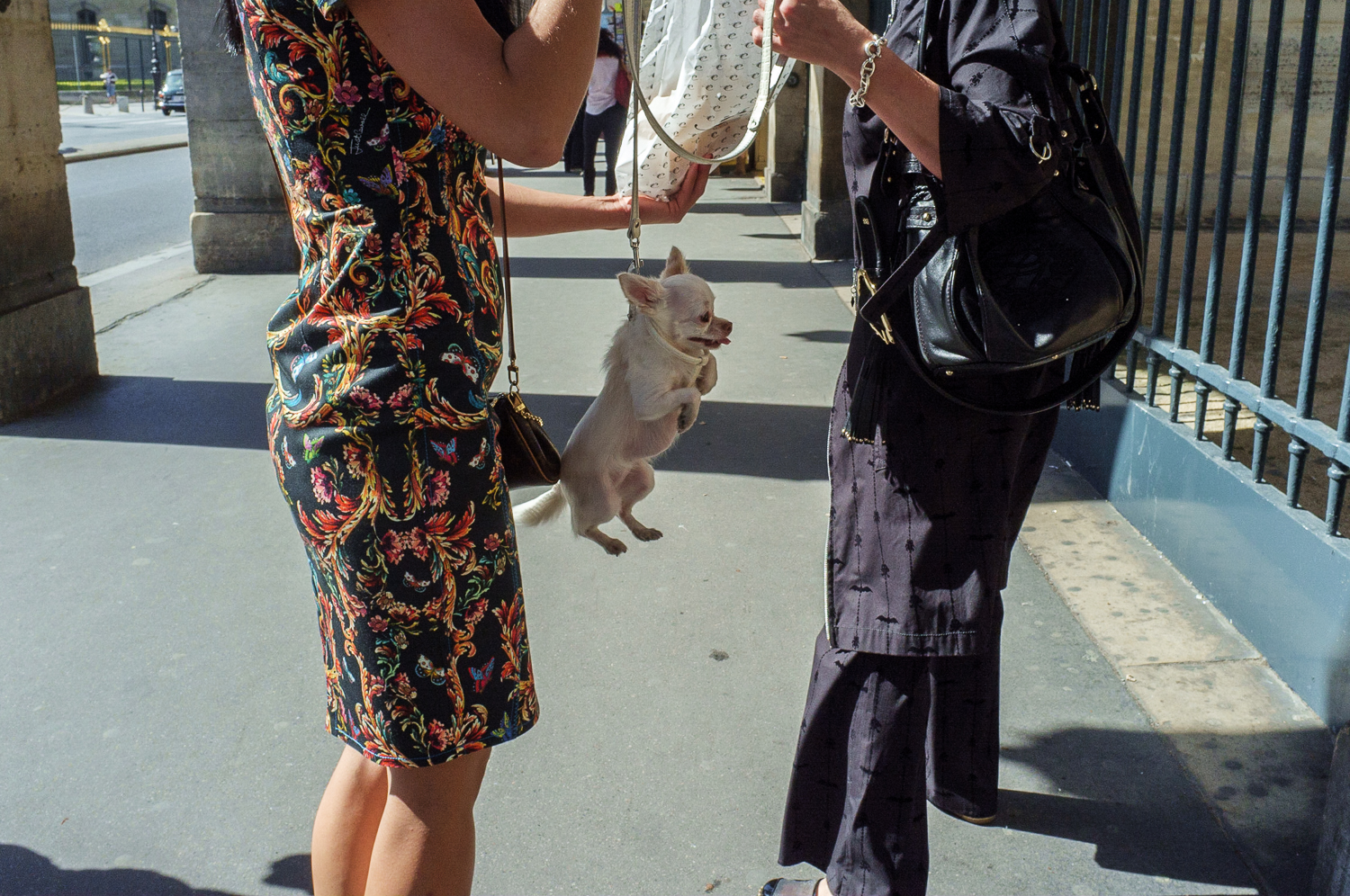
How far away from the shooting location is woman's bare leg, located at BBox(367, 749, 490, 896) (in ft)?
5.49

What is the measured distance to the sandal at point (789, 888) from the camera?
2361 millimetres

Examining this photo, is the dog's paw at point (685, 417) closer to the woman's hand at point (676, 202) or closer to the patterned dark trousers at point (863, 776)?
the woman's hand at point (676, 202)

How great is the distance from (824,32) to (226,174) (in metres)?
9.54

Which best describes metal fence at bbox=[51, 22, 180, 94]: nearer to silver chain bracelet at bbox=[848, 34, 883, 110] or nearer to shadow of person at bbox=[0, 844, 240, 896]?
shadow of person at bbox=[0, 844, 240, 896]

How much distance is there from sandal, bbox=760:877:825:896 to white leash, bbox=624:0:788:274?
1348 millimetres

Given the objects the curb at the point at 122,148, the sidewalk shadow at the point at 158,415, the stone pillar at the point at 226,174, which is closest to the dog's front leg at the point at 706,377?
the sidewalk shadow at the point at 158,415

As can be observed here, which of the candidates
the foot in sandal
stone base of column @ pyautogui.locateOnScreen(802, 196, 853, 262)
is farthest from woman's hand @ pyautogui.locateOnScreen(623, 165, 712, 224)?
stone base of column @ pyautogui.locateOnScreen(802, 196, 853, 262)

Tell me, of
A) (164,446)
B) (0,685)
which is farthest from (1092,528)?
(164,446)

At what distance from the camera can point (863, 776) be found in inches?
83.4

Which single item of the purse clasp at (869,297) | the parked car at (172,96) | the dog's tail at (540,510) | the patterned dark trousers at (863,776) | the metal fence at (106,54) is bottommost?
the patterned dark trousers at (863,776)

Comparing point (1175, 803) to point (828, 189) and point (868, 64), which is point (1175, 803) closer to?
point (868, 64)

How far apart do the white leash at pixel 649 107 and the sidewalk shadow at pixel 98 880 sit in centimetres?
161

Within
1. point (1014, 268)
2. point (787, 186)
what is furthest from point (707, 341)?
point (787, 186)

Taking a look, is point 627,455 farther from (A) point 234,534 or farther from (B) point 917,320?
(A) point 234,534
